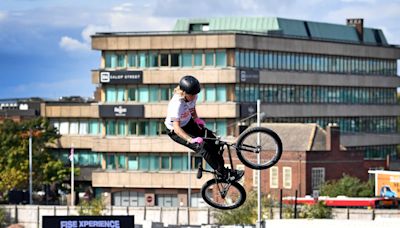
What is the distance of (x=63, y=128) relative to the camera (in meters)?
166

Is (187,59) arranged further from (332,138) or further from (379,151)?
(379,151)

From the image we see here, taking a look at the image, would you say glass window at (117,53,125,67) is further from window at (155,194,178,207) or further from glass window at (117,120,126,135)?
window at (155,194,178,207)

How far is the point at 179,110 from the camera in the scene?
98.7 feet

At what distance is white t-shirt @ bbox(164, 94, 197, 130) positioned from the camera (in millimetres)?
29800

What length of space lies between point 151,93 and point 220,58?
9797 millimetres

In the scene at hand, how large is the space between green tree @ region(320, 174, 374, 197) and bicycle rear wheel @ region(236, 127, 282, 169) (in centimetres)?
8553

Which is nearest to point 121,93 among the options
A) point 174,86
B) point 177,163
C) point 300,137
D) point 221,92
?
point 174,86

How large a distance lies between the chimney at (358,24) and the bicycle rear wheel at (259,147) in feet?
469

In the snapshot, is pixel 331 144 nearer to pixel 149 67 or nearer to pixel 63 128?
pixel 149 67

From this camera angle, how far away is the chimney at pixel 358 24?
575 feet

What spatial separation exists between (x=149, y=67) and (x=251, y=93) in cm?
1221

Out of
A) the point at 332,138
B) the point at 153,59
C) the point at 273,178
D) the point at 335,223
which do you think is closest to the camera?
the point at 335,223

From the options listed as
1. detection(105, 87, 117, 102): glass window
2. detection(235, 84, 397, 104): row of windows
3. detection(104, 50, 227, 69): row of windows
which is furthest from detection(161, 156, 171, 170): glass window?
detection(235, 84, 397, 104): row of windows

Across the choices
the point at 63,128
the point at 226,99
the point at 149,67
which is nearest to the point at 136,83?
the point at 149,67
